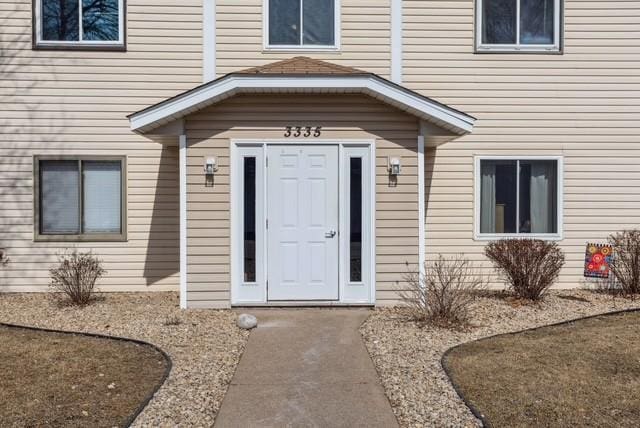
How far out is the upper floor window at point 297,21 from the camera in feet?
31.8

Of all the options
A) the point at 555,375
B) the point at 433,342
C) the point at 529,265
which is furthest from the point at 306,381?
the point at 529,265

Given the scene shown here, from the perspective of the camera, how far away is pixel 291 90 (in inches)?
315

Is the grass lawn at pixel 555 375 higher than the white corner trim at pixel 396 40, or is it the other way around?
the white corner trim at pixel 396 40

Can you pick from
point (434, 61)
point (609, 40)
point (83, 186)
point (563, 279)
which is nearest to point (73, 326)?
point (83, 186)

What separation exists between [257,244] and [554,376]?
14.8 feet

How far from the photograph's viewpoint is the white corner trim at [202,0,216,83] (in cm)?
956

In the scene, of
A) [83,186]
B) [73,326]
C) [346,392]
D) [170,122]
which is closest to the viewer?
[346,392]

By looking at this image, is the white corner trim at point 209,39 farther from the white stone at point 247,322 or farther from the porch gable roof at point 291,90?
the white stone at point 247,322

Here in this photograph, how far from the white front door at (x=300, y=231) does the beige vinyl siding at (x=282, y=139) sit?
0.48 meters

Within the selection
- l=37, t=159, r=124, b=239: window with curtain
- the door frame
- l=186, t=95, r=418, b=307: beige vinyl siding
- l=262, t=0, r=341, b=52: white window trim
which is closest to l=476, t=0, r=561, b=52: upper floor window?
l=262, t=0, r=341, b=52: white window trim

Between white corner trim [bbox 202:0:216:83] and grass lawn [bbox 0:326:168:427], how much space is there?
5068 millimetres

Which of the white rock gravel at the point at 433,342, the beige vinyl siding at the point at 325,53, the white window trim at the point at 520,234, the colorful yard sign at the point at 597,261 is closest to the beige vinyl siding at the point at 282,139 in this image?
the white rock gravel at the point at 433,342

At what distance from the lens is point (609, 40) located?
995 cm

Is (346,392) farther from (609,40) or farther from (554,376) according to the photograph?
(609,40)
